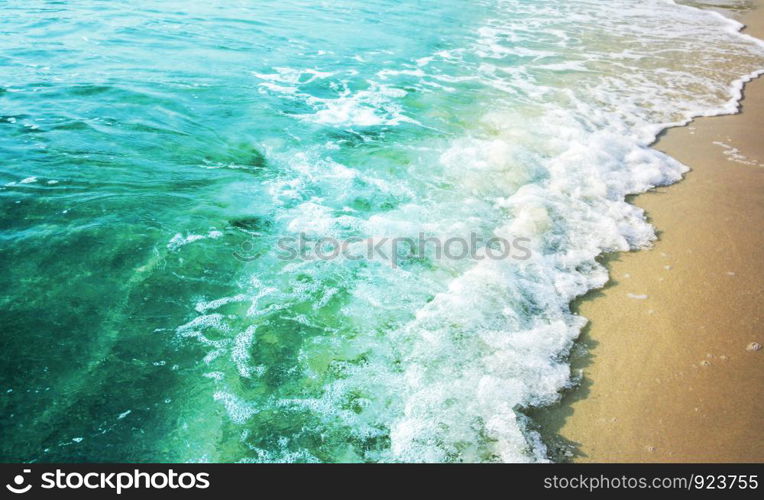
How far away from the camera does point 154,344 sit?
393 centimetres

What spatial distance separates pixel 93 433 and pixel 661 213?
7.43 metres

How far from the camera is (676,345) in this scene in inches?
159

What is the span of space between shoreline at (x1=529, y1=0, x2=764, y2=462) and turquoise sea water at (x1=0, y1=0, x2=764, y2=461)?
0.89ft

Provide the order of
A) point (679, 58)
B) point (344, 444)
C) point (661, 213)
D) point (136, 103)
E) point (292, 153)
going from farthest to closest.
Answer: point (679, 58) < point (136, 103) < point (292, 153) < point (661, 213) < point (344, 444)

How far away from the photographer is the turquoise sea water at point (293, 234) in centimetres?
340

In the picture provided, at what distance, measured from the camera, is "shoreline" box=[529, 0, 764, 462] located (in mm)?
3295
